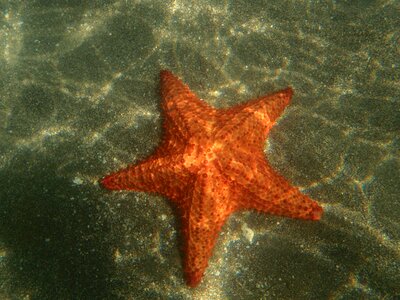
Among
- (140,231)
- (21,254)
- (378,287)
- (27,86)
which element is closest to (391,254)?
(378,287)

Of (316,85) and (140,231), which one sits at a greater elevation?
(316,85)

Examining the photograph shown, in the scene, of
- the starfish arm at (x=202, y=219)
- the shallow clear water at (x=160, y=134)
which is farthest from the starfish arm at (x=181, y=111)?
the starfish arm at (x=202, y=219)

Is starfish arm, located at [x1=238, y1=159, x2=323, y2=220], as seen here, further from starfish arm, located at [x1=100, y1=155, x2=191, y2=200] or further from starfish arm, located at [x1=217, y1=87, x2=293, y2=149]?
starfish arm, located at [x1=100, y1=155, x2=191, y2=200]

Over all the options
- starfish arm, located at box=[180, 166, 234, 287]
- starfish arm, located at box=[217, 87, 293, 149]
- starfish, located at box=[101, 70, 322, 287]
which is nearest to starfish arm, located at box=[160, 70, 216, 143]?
Result: starfish, located at box=[101, 70, 322, 287]

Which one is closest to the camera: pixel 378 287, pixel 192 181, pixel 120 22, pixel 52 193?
pixel 192 181

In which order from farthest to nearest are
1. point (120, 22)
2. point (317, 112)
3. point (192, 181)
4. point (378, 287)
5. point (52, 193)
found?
1. point (120, 22)
2. point (317, 112)
3. point (52, 193)
4. point (378, 287)
5. point (192, 181)

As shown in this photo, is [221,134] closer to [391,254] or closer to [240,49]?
[240,49]

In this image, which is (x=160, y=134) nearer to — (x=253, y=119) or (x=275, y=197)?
(x=253, y=119)
